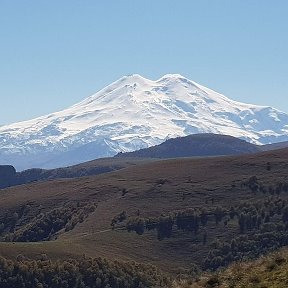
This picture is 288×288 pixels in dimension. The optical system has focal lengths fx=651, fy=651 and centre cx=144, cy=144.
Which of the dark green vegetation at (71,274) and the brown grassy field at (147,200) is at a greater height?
the brown grassy field at (147,200)

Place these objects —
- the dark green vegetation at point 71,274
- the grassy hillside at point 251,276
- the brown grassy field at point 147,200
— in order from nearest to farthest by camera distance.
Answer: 1. the grassy hillside at point 251,276
2. the dark green vegetation at point 71,274
3. the brown grassy field at point 147,200

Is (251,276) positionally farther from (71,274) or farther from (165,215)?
(165,215)

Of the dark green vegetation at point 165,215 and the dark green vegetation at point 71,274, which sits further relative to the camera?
the dark green vegetation at point 165,215

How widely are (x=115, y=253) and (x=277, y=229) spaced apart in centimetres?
2981

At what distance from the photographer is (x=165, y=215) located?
133 m

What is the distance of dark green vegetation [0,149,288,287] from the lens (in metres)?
108

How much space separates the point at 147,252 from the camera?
4530 inches

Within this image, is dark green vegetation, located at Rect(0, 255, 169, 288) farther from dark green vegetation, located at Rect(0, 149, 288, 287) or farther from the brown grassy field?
the brown grassy field

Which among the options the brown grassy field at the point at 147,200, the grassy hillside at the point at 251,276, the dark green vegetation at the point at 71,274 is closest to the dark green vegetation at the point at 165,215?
the brown grassy field at the point at 147,200

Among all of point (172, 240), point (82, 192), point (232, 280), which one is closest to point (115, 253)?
point (172, 240)

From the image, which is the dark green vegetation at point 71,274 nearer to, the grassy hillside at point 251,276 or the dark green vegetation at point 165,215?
the dark green vegetation at point 165,215

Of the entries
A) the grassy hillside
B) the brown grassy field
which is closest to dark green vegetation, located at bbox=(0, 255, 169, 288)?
the brown grassy field

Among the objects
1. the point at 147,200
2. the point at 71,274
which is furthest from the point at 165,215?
the point at 71,274

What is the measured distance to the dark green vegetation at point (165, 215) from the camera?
10840cm
